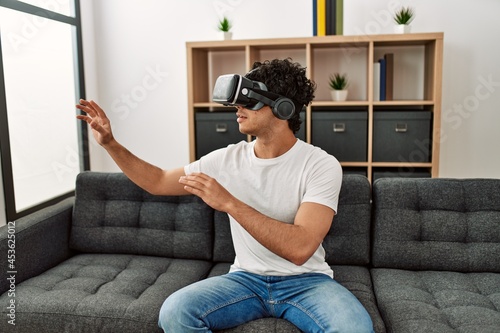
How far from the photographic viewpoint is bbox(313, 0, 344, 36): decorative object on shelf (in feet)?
10.1

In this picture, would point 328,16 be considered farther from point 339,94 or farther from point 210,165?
point 210,165

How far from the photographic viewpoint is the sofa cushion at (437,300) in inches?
63.7

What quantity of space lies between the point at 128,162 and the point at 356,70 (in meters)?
1.94

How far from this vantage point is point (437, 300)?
1.81m

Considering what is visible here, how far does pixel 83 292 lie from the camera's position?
189cm

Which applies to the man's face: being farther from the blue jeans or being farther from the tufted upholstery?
the tufted upholstery

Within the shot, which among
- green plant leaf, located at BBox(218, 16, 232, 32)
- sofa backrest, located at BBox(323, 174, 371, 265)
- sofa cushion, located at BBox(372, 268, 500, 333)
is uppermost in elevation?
green plant leaf, located at BBox(218, 16, 232, 32)

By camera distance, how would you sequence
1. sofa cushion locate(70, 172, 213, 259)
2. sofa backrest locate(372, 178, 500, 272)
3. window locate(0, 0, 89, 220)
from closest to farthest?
sofa backrest locate(372, 178, 500, 272) → sofa cushion locate(70, 172, 213, 259) → window locate(0, 0, 89, 220)

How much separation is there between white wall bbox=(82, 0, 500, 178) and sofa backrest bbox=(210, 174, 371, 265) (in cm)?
145

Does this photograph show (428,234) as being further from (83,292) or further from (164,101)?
(164,101)

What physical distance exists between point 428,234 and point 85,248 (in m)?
1.49

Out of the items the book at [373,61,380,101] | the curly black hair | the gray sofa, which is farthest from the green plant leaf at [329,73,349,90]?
the curly black hair

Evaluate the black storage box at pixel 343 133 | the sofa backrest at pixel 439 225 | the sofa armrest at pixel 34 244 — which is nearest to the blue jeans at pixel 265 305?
the sofa backrest at pixel 439 225

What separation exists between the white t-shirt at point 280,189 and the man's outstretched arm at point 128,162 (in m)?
0.22
